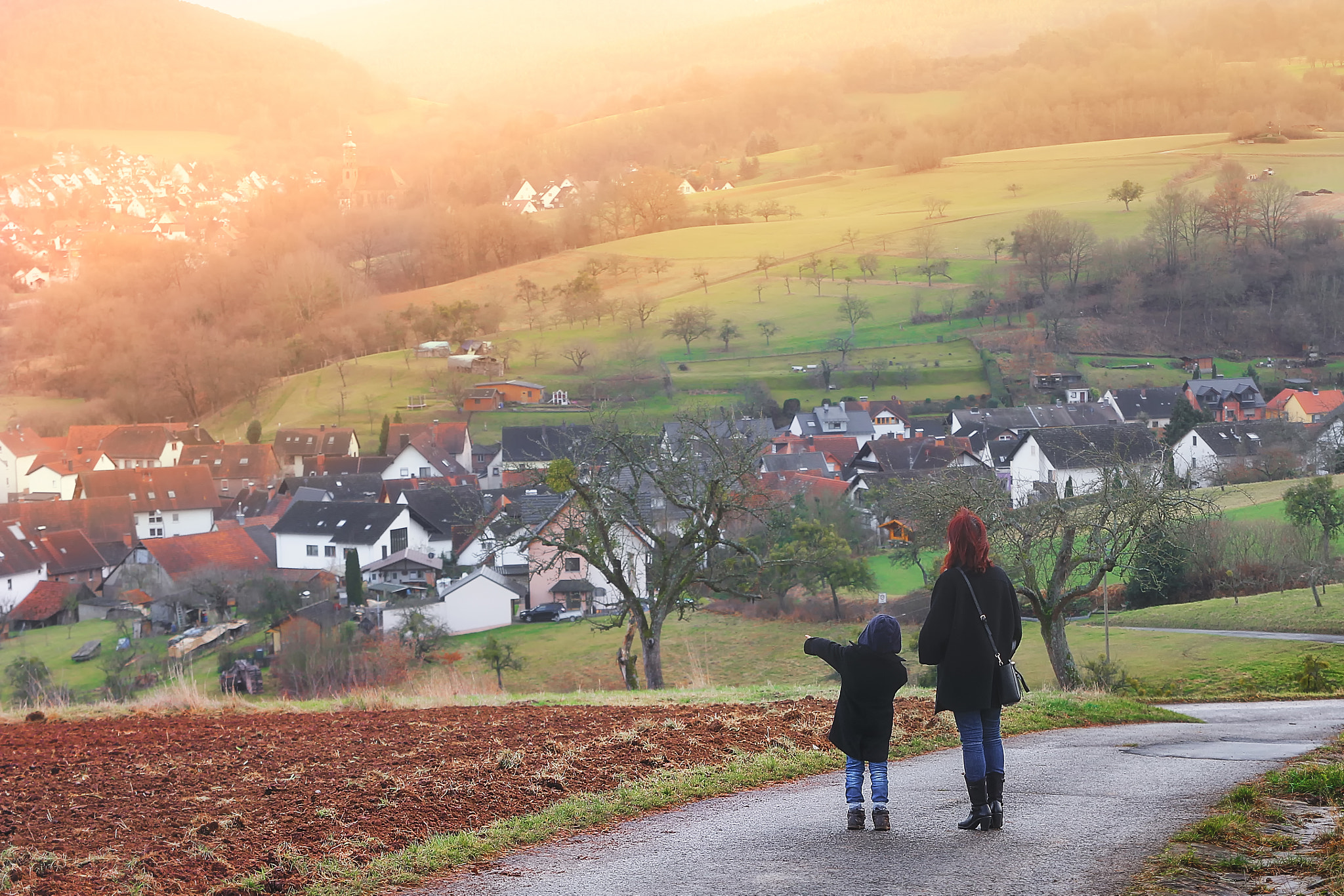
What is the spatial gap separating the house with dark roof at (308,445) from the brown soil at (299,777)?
→ 85.1 m

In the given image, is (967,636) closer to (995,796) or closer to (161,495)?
(995,796)

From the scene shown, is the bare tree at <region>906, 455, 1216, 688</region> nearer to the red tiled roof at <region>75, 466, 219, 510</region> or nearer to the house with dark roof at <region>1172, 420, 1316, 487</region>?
the house with dark roof at <region>1172, 420, 1316, 487</region>

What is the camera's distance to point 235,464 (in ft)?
310

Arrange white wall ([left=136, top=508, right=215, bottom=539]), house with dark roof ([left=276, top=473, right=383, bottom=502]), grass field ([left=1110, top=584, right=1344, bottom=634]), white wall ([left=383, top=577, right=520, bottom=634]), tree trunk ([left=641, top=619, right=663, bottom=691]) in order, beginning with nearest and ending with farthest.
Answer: tree trunk ([left=641, top=619, right=663, bottom=691])
grass field ([left=1110, top=584, right=1344, bottom=634])
white wall ([left=383, top=577, right=520, bottom=634])
house with dark roof ([left=276, top=473, right=383, bottom=502])
white wall ([left=136, top=508, right=215, bottom=539])

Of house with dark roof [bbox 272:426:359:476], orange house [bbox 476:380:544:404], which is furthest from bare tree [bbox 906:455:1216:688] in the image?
orange house [bbox 476:380:544:404]

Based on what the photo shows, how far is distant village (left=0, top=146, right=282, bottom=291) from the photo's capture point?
129 metres

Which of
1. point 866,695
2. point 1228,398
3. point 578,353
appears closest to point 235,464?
point 578,353

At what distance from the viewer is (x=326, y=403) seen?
107688 mm

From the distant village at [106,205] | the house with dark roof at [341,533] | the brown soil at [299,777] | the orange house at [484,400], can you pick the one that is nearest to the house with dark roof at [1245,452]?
the house with dark roof at [341,533]

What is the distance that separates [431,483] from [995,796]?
73.4 metres

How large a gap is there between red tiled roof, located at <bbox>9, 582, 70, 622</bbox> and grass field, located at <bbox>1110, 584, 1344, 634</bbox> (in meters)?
51.0

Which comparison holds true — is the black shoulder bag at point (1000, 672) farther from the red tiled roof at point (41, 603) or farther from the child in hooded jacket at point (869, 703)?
the red tiled roof at point (41, 603)

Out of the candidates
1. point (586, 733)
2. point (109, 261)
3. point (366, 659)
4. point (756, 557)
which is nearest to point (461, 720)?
point (586, 733)

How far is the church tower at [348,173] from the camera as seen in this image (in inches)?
6073
